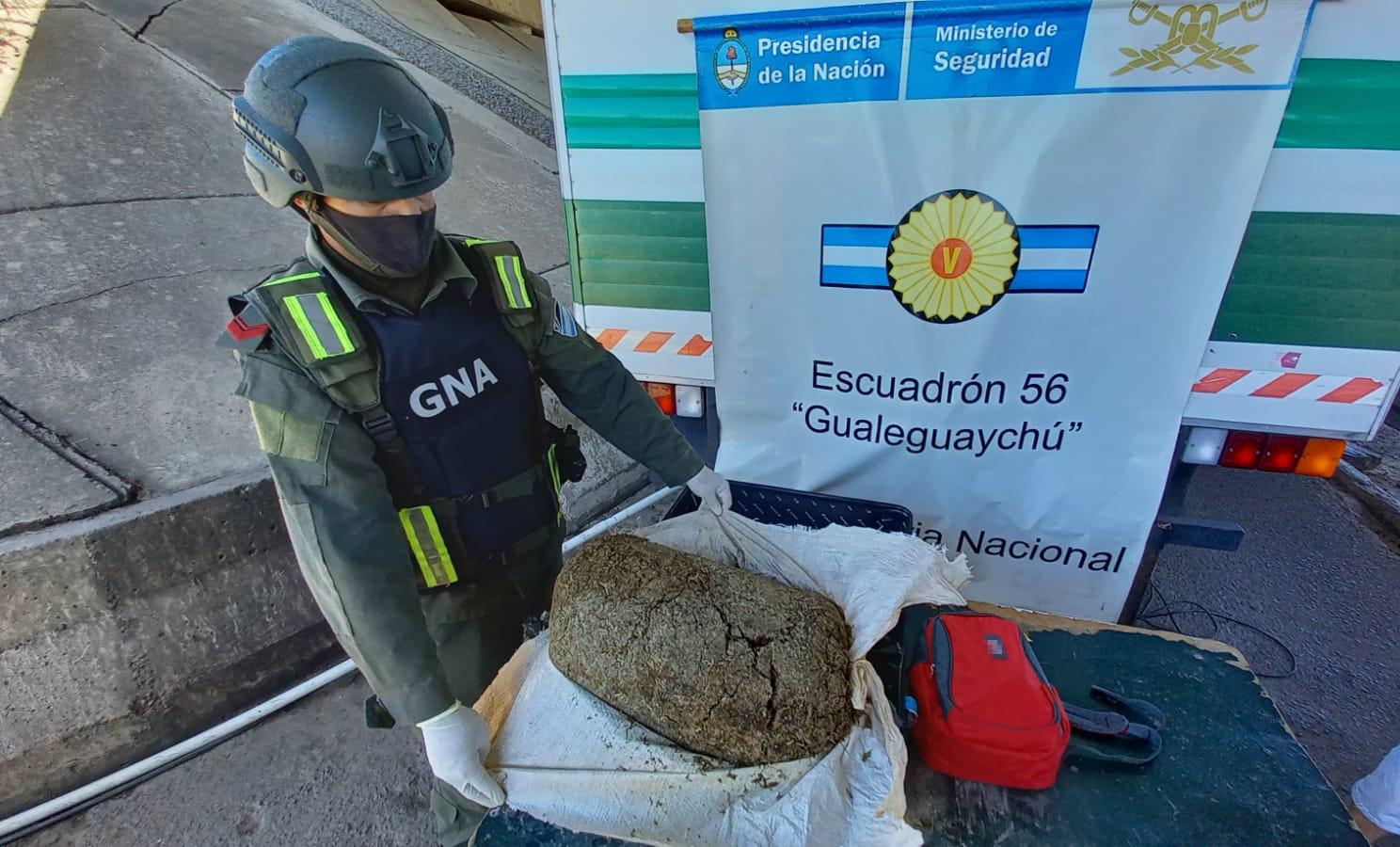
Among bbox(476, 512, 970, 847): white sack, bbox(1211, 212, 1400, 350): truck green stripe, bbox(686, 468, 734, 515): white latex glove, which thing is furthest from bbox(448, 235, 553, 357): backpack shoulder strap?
bbox(1211, 212, 1400, 350): truck green stripe

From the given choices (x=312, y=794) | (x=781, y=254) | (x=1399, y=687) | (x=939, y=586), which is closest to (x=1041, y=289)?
(x=781, y=254)

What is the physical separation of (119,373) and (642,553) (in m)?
2.59

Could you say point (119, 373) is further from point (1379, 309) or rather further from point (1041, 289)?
point (1379, 309)

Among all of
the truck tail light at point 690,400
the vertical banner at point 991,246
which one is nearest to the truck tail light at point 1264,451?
the vertical banner at point 991,246

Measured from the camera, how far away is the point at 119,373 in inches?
113

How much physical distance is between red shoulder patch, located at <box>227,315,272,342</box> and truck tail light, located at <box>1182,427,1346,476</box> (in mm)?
2540

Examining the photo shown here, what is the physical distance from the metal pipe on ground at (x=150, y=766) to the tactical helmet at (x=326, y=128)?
1.99 meters

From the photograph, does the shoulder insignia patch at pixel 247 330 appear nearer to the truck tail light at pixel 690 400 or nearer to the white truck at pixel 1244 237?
the white truck at pixel 1244 237

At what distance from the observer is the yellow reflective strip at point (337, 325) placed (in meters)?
1.32

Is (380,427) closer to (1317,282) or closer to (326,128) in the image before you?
(326,128)

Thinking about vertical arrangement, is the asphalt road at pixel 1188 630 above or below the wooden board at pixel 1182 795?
below

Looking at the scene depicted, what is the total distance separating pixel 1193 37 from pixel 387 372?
2.04 metres

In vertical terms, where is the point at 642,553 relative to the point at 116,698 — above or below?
above

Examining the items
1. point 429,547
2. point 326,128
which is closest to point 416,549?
point 429,547
